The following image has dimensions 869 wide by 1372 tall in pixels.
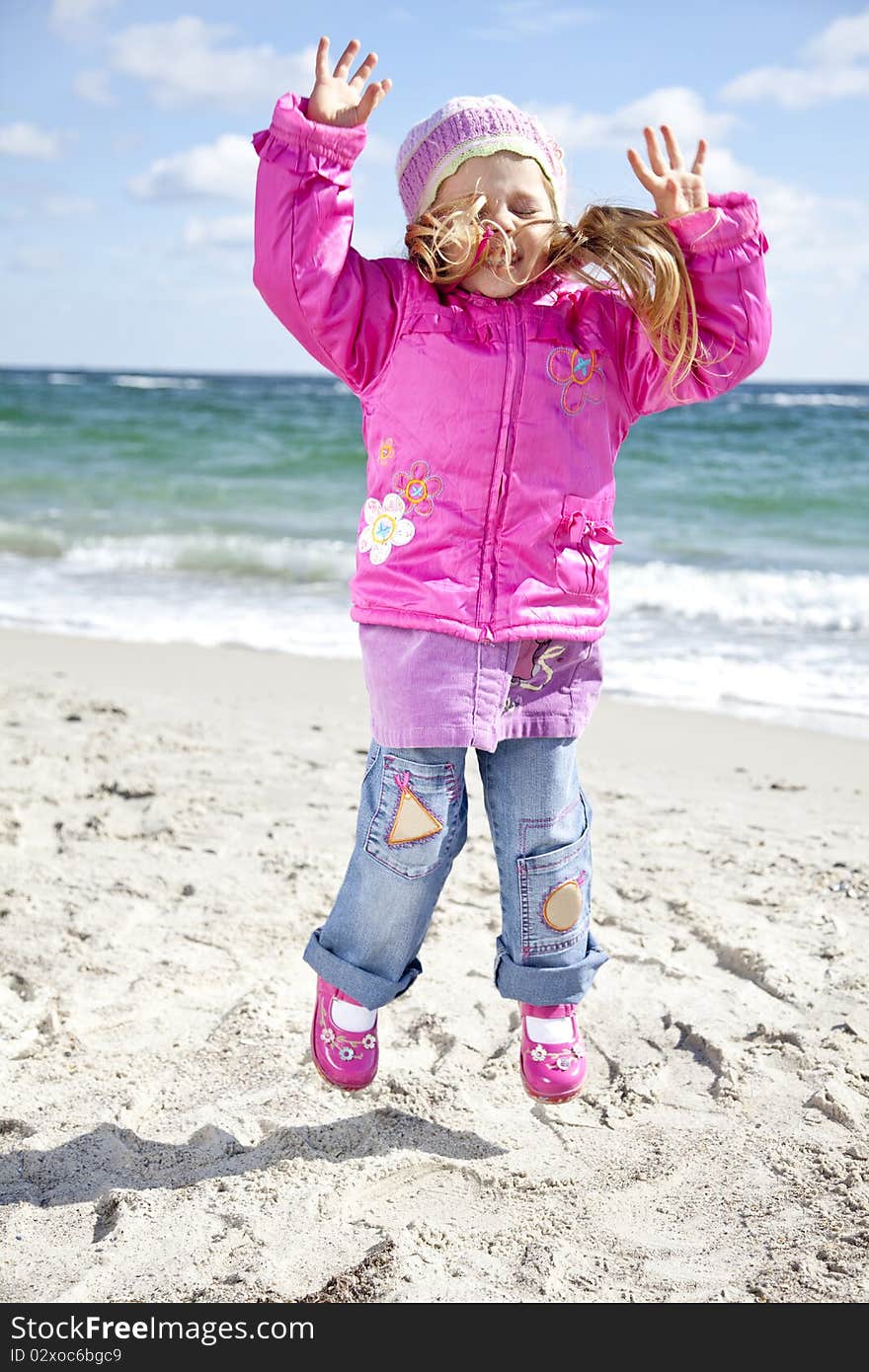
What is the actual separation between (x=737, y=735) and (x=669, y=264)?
3.06m

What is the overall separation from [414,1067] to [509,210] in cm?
161

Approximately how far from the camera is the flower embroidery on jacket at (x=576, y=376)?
204 cm

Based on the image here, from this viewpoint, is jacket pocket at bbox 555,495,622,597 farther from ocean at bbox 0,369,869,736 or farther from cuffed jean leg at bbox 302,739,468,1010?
ocean at bbox 0,369,869,736

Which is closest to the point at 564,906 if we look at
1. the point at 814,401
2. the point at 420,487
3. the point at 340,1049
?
the point at 340,1049

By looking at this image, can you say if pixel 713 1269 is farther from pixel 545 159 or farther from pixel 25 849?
pixel 25 849

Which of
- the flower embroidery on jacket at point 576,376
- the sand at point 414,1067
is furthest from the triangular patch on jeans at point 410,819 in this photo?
the flower embroidery on jacket at point 576,376

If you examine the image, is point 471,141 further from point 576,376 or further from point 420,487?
point 420,487

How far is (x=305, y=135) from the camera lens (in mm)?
1915

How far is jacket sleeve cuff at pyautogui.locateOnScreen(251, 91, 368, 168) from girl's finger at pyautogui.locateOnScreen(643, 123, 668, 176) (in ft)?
1.56

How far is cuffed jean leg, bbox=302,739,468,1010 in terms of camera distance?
6.93 ft

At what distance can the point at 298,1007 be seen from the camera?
2.66 meters

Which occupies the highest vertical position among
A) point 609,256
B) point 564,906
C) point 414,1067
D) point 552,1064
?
point 609,256

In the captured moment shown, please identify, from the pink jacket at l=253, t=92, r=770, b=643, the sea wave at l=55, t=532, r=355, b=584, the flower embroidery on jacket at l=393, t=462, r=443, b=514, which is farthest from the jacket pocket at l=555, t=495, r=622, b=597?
the sea wave at l=55, t=532, r=355, b=584
